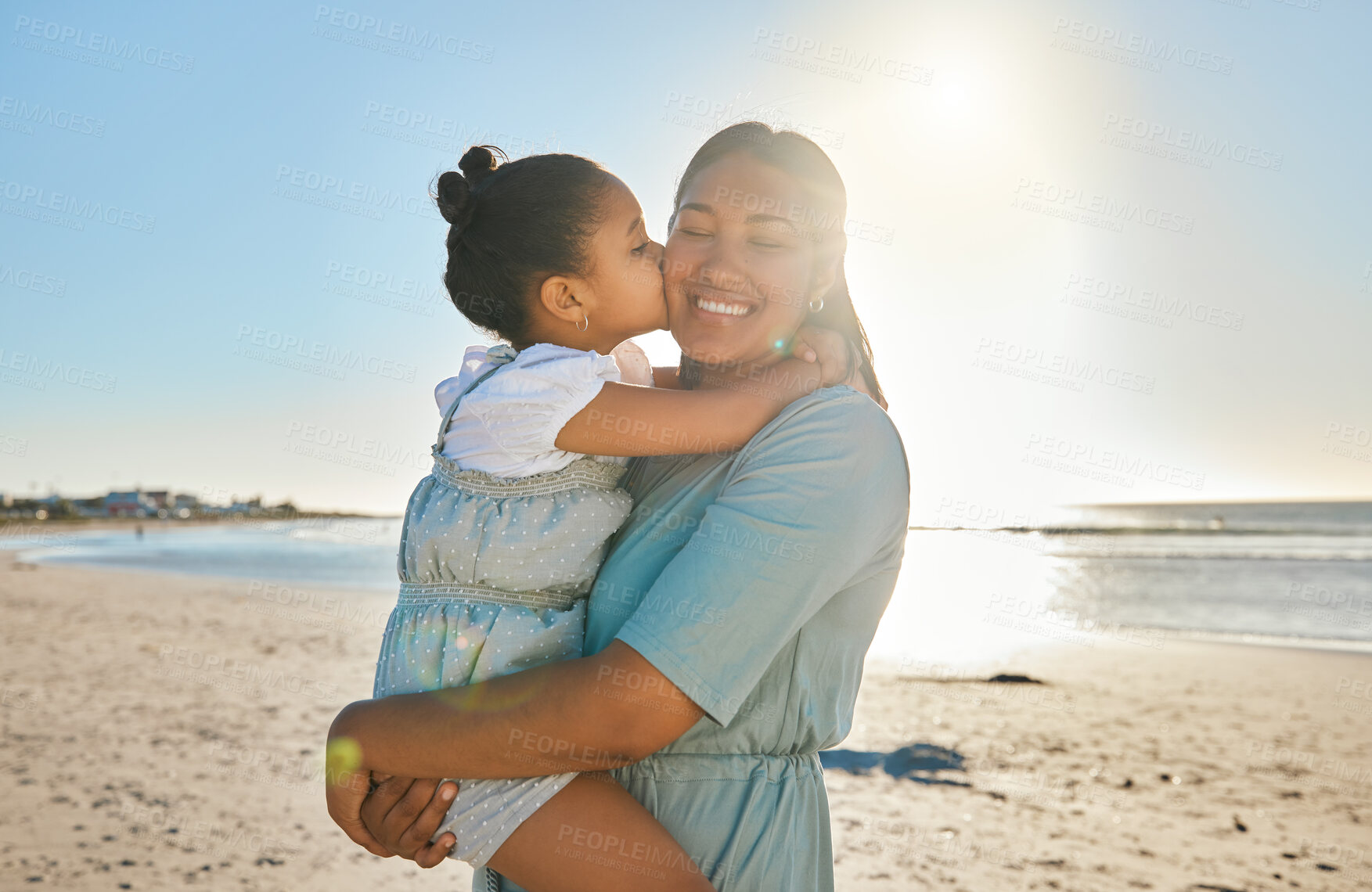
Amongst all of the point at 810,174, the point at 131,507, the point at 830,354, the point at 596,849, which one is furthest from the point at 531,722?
the point at 131,507

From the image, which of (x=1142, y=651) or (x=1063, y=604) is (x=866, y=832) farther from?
(x=1063, y=604)

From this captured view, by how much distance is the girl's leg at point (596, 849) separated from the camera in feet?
4.81

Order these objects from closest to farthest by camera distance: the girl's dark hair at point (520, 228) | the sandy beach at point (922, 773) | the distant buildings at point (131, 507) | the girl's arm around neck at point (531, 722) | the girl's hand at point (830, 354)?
1. the girl's arm around neck at point (531, 722)
2. the girl's hand at point (830, 354)
3. the girl's dark hair at point (520, 228)
4. the sandy beach at point (922, 773)
5. the distant buildings at point (131, 507)

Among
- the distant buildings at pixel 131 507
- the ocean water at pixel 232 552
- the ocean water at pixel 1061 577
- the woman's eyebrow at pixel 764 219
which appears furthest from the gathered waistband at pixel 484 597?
the distant buildings at pixel 131 507

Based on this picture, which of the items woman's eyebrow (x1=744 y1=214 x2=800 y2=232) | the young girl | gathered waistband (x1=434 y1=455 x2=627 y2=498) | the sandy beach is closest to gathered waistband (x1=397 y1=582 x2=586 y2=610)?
the young girl

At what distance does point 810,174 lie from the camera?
195 cm

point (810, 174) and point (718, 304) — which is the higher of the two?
point (810, 174)

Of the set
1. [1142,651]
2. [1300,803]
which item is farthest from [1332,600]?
[1300,803]

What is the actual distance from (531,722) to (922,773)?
6.66m

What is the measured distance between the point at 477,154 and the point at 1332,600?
2155cm

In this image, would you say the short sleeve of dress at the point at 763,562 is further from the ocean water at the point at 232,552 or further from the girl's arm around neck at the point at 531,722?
the ocean water at the point at 232,552

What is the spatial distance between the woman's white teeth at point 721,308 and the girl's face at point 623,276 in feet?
0.54

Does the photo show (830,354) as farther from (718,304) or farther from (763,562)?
(763,562)

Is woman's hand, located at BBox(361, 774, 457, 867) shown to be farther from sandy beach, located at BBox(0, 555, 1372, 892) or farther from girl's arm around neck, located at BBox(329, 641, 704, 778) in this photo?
sandy beach, located at BBox(0, 555, 1372, 892)
